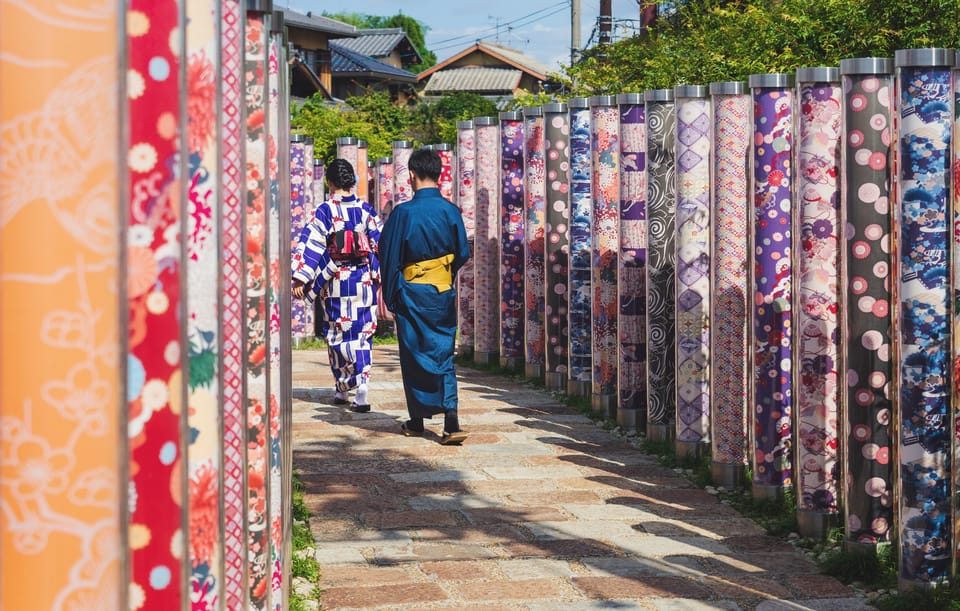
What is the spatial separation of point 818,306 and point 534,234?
5.46 metres

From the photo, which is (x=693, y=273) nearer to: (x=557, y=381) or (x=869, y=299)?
(x=869, y=299)

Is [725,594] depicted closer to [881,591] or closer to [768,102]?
[881,591]

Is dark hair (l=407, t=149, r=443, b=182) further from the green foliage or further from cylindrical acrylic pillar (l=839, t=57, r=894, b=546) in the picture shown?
the green foliage

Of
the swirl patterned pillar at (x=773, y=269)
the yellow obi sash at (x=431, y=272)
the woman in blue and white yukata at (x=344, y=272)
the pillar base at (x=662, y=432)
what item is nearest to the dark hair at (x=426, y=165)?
the yellow obi sash at (x=431, y=272)

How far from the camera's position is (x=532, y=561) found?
558cm

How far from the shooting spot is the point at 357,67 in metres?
61.8

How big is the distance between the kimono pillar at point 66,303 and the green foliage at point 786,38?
391 inches

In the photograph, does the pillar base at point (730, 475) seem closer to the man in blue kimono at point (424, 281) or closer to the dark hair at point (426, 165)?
the man in blue kimono at point (424, 281)

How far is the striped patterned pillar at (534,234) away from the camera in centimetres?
1114

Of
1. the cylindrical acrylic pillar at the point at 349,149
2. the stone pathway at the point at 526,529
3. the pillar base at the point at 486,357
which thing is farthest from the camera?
the cylindrical acrylic pillar at the point at 349,149

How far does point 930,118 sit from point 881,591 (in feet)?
5.89

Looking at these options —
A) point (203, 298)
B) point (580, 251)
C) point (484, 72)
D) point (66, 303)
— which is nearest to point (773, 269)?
point (580, 251)

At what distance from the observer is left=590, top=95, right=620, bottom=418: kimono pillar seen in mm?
9305

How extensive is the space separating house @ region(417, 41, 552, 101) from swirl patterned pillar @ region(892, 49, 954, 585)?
69.0 metres
